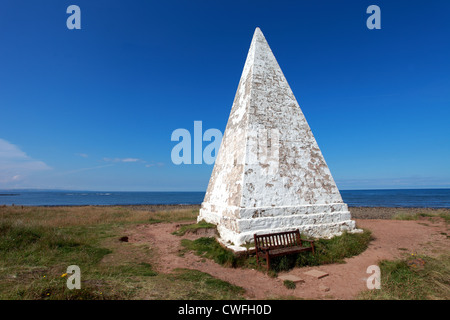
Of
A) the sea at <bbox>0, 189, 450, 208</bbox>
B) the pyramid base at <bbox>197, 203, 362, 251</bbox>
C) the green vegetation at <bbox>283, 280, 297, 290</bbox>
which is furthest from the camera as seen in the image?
the sea at <bbox>0, 189, 450, 208</bbox>

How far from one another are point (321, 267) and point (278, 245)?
1.22 m

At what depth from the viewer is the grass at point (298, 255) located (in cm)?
601

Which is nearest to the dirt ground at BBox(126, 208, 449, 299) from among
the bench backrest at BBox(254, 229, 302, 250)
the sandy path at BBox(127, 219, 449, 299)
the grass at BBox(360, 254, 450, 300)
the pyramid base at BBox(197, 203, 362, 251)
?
the sandy path at BBox(127, 219, 449, 299)

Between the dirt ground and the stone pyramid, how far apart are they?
3.60ft

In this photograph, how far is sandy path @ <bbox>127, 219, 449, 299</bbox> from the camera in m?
4.73

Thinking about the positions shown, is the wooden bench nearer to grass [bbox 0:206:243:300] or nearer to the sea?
grass [bbox 0:206:243:300]

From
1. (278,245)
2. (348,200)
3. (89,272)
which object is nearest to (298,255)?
(278,245)

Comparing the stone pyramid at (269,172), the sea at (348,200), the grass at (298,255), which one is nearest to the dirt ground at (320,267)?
the grass at (298,255)

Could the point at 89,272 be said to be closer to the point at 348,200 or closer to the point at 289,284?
the point at 289,284

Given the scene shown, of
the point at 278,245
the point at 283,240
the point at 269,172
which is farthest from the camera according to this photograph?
the point at 269,172

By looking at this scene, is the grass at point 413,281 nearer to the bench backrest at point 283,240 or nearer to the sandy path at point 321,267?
the sandy path at point 321,267

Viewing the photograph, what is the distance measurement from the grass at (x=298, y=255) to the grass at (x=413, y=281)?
45.7 inches

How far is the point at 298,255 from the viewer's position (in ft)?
20.4
